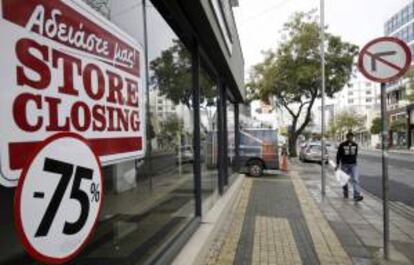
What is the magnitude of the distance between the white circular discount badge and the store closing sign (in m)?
0.27

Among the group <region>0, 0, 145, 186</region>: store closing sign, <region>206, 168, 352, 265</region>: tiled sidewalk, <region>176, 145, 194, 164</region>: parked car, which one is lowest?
<region>206, 168, 352, 265</region>: tiled sidewalk

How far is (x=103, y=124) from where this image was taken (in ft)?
9.30

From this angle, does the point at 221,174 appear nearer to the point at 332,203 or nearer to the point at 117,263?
the point at 332,203

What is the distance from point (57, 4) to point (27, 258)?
1.24 m

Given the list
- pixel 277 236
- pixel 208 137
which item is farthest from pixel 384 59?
pixel 208 137

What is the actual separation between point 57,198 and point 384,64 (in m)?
5.74

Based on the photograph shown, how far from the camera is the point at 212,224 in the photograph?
710cm

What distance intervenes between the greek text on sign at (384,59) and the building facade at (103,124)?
87.2 inches

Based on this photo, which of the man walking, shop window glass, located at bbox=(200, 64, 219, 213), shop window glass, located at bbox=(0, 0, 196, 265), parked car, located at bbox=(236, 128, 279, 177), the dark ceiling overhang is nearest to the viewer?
shop window glass, located at bbox=(0, 0, 196, 265)

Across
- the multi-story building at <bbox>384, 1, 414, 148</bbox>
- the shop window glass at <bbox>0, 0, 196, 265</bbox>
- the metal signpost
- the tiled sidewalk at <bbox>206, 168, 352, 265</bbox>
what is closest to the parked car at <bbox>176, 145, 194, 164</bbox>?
the shop window glass at <bbox>0, 0, 196, 265</bbox>

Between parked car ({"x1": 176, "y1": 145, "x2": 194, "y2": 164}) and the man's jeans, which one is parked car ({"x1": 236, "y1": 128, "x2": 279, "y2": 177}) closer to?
the man's jeans

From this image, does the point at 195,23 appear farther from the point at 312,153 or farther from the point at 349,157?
the point at 312,153

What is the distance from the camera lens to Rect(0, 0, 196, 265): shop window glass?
2947 millimetres

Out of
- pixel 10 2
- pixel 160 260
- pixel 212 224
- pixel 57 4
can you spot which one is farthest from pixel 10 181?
pixel 212 224
